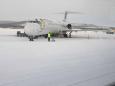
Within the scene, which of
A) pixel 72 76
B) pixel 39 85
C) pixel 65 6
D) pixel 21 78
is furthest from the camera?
pixel 65 6

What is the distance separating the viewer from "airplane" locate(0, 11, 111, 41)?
207 inches

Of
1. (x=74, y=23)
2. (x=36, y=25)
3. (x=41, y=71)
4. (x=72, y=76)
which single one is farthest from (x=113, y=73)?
(x=74, y=23)

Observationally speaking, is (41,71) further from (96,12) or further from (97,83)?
(96,12)

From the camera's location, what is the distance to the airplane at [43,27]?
5.27 metres

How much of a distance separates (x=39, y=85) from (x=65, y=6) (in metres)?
5.83

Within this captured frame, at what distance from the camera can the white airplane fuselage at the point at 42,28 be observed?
5227mm

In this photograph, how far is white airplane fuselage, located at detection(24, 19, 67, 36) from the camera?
5227 mm

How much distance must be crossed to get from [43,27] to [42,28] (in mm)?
61

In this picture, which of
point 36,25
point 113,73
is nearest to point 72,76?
point 113,73

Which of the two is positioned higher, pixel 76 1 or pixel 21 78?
pixel 76 1

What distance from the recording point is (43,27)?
18.6 feet

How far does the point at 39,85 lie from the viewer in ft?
4.03

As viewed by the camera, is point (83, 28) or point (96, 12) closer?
point (96, 12)

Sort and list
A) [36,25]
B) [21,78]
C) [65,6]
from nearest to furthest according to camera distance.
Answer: [21,78], [36,25], [65,6]
